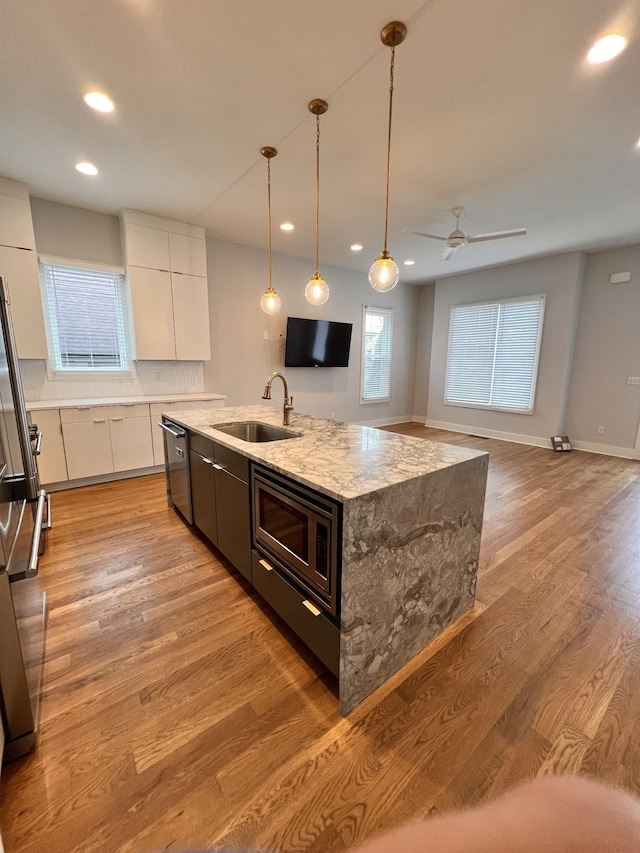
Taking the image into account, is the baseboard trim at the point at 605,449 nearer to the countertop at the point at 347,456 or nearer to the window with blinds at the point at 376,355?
the window with blinds at the point at 376,355

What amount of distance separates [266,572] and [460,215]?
4001mm

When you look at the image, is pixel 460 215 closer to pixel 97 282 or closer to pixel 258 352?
pixel 258 352

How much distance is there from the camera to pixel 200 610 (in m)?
1.93

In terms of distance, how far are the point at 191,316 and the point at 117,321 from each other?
0.84 m

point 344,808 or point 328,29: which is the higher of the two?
point 328,29

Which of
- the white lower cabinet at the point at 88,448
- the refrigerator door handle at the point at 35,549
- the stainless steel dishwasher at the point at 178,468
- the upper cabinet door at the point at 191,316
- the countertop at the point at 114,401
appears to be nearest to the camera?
the refrigerator door handle at the point at 35,549

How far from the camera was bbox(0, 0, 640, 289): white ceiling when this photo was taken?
1.67 meters

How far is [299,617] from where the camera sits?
1562mm

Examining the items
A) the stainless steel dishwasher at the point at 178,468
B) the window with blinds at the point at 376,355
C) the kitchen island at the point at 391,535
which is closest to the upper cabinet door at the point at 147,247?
the stainless steel dishwasher at the point at 178,468

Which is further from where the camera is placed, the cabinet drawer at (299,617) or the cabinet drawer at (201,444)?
the cabinet drawer at (201,444)

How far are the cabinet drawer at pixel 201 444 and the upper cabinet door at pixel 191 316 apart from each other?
2.23 metres

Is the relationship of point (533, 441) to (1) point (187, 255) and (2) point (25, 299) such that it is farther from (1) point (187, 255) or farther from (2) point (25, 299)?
(2) point (25, 299)

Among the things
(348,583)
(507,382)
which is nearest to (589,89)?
(348,583)

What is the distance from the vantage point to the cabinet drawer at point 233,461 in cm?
182
